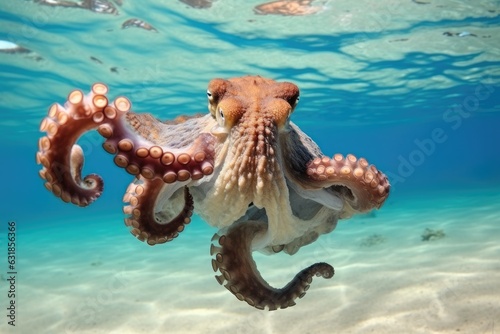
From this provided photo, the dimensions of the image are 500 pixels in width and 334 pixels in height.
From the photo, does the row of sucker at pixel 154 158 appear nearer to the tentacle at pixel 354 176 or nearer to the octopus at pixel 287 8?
the tentacle at pixel 354 176

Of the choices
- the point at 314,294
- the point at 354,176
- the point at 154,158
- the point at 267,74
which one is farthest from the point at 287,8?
the point at 154,158

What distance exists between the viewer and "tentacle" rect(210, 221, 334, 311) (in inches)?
110

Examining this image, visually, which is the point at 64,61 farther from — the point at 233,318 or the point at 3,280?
the point at 233,318

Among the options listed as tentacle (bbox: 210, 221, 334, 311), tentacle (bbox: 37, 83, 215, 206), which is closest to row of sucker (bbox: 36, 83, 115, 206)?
tentacle (bbox: 37, 83, 215, 206)

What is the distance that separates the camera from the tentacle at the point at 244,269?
2801mm

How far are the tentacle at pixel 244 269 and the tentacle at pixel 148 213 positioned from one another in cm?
41

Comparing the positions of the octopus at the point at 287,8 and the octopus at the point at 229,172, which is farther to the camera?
the octopus at the point at 287,8

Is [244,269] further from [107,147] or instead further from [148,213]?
[107,147]

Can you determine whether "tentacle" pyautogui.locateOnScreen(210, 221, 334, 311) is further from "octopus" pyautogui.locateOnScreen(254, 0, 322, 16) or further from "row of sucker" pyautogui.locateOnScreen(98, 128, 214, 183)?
"octopus" pyautogui.locateOnScreen(254, 0, 322, 16)

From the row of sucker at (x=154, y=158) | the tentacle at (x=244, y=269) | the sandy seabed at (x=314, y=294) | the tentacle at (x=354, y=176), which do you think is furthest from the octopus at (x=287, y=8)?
the row of sucker at (x=154, y=158)

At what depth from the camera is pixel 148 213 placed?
2447 mm

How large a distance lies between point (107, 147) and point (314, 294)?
584 cm

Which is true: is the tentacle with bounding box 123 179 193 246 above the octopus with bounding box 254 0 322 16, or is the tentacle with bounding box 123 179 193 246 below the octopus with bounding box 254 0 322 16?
below

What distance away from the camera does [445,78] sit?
24797mm
